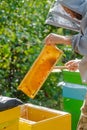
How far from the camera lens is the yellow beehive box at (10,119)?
2463 mm

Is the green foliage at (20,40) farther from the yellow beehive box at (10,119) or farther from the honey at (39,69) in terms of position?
the yellow beehive box at (10,119)

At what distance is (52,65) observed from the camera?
283 cm

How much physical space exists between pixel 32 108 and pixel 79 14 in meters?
0.94

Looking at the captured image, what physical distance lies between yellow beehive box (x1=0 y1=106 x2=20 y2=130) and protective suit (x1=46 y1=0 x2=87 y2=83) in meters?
0.52

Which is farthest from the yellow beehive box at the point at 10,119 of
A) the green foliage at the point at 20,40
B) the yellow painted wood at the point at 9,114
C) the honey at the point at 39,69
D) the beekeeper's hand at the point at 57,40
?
the green foliage at the point at 20,40

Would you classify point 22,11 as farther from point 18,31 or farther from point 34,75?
point 34,75

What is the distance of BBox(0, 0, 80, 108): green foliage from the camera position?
3.85 m

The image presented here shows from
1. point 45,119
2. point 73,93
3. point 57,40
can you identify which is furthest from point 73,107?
point 57,40

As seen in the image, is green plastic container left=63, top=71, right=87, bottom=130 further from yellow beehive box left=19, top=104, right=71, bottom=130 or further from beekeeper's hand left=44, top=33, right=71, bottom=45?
beekeeper's hand left=44, top=33, right=71, bottom=45

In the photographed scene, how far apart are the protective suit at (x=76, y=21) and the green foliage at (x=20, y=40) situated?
3.86 ft

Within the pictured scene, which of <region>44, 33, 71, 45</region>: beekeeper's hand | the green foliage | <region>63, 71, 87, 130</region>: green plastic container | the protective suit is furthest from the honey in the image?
the green foliage

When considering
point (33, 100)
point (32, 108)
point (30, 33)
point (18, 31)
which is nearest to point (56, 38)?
point (32, 108)

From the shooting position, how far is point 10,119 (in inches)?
98.7

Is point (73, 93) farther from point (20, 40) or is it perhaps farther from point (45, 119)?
point (20, 40)
